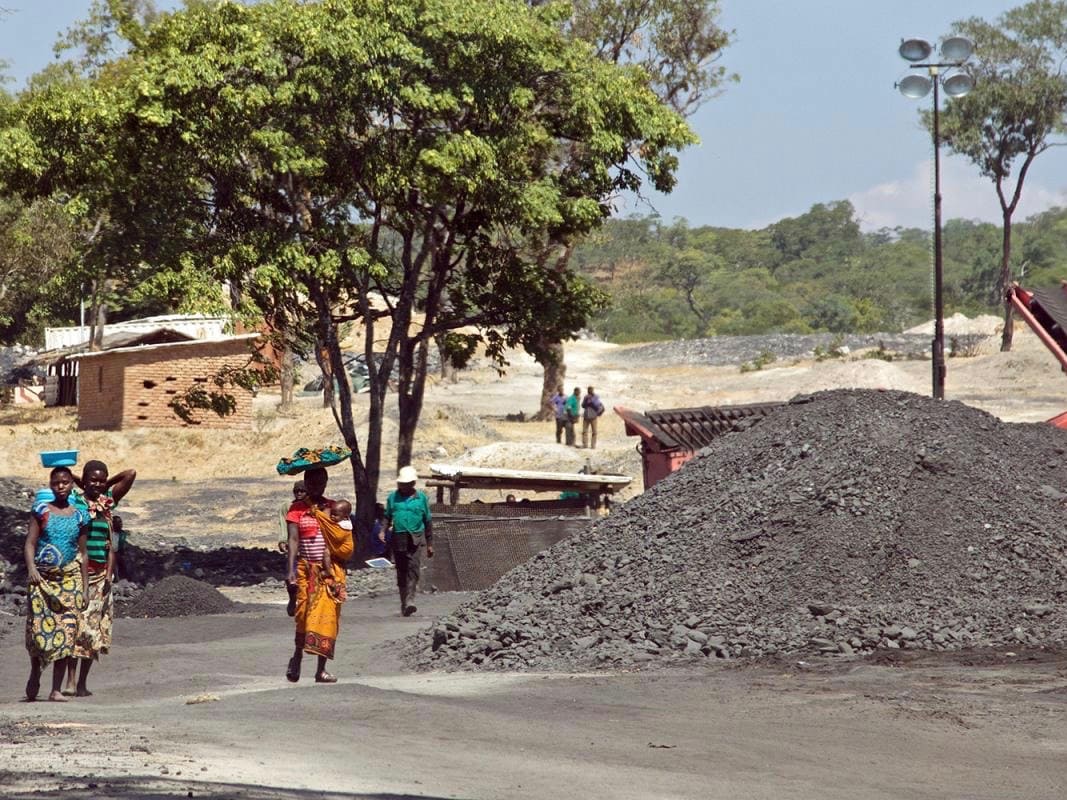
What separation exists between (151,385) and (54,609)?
33.0 metres

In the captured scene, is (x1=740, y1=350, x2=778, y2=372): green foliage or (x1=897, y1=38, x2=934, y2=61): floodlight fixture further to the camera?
(x1=740, y1=350, x2=778, y2=372): green foliage

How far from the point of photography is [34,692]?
34.0 ft

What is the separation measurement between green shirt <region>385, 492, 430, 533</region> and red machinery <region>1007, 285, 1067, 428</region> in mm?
8500

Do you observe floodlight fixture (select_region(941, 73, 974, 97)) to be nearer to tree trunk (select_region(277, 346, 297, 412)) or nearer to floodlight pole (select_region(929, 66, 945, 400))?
floodlight pole (select_region(929, 66, 945, 400))

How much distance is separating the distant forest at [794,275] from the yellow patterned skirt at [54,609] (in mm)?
66460

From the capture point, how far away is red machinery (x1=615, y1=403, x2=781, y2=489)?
22125mm

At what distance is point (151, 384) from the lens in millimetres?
42125

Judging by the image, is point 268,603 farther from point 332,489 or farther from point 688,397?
point 688,397

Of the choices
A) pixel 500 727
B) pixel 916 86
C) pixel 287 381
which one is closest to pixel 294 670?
pixel 500 727

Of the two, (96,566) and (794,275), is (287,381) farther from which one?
(794,275)

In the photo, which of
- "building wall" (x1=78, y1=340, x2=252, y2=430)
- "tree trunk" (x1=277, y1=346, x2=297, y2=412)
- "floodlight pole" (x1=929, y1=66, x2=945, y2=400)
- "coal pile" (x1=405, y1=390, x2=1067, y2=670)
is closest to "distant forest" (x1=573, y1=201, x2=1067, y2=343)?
"tree trunk" (x1=277, y1=346, x2=297, y2=412)

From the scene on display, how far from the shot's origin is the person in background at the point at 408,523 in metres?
15.7

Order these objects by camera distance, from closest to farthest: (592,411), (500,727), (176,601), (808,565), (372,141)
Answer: (500,727), (808,565), (176,601), (372,141), (592,411)

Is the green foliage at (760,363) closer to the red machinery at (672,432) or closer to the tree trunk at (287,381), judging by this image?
the tree trunk at (287,381)
